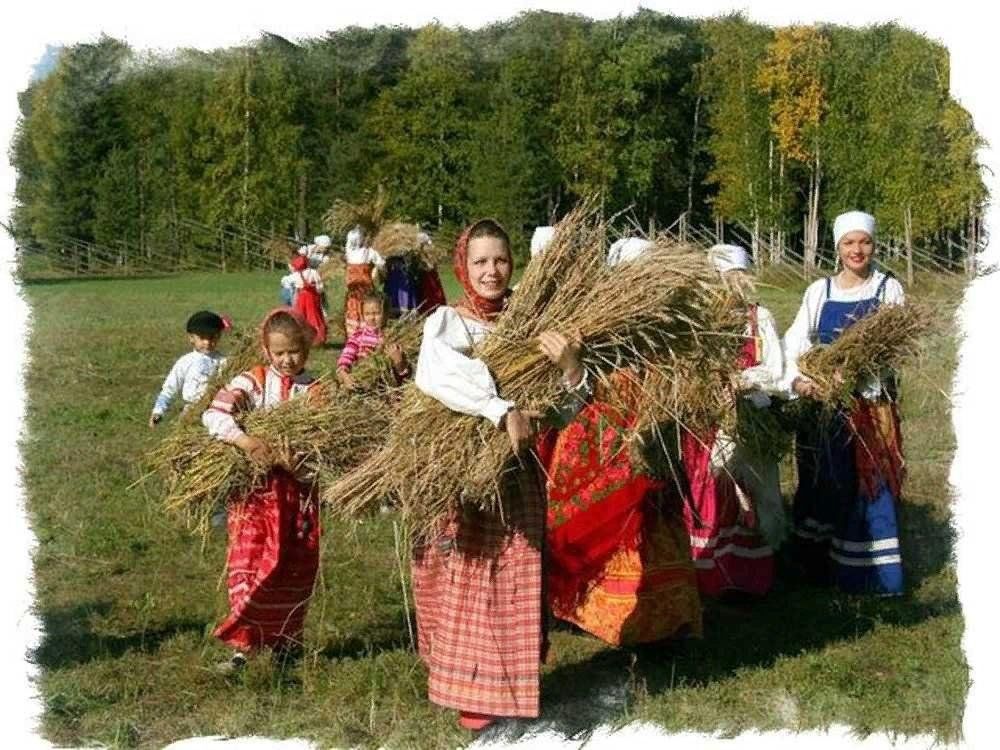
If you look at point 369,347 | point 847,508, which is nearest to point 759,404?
point 847,508

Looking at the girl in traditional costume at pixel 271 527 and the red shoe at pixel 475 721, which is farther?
the girl in traditional costume at pixel 271 527

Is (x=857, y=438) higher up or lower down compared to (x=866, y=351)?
lower down

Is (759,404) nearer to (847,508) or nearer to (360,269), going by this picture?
(847,508)

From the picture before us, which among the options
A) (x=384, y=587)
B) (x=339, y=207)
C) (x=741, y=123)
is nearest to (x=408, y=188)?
(x=741, y=123)

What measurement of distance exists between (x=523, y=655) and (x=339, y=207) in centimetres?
1026

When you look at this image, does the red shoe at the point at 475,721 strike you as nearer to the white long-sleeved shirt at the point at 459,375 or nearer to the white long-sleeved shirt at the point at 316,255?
the white long-sleeved shirt at the point at 459,375

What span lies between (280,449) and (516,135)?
50.9ft

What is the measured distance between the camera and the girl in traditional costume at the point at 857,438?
5703 mm

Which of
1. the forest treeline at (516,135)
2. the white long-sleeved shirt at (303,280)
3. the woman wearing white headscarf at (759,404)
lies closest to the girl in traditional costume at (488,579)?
the woman wearing white headscarf at (759,404)

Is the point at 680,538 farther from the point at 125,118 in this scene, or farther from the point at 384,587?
the point at 125,118

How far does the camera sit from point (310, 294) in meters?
14.6

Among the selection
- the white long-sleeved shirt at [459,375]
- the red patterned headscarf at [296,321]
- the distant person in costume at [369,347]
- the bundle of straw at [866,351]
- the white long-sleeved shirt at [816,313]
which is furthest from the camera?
the white long-sleeved shirt at [816,313]

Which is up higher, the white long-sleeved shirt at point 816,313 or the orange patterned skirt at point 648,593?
the white long-sleeved shirt at point 816,313

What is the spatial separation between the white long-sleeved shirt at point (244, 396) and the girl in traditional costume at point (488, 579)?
1020mm
